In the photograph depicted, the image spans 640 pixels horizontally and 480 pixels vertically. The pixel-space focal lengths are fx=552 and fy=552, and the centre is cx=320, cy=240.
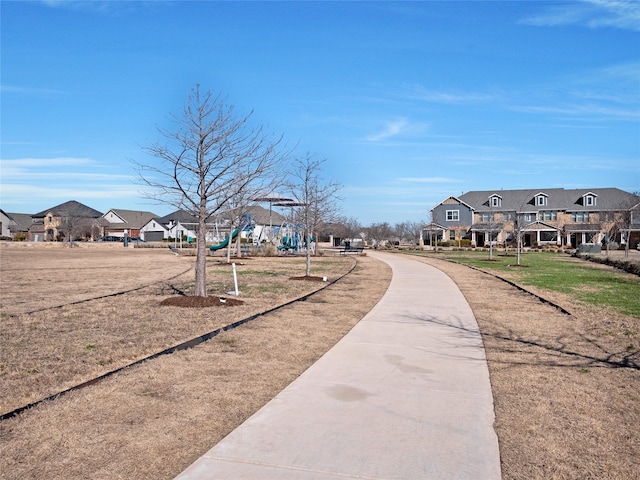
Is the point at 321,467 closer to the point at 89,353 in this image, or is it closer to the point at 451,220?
the point at 89,353

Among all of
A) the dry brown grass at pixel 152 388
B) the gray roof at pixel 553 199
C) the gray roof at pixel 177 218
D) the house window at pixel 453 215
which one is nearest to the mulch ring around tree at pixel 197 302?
the dry brown grass at pixel 152 388

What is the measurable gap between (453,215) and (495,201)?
5.26m

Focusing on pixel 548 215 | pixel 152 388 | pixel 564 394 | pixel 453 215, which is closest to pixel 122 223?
pixel 453 215

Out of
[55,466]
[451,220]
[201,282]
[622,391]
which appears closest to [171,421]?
[55,466]

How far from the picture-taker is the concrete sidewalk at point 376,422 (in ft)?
13.3

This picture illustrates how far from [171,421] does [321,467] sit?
1.70 meters

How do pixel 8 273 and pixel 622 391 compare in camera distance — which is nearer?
pixel 622 391

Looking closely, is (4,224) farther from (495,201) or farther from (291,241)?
(495,201)

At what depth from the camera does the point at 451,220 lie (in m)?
68.7

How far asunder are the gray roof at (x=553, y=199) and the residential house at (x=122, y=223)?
205 feet

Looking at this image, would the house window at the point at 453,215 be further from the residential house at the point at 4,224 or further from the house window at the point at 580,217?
the residential house at the point at 4,224

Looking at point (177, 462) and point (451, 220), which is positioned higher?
point (451, 220)

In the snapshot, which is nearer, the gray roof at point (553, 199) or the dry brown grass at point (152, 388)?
the dry brown grass at point (152, 388)

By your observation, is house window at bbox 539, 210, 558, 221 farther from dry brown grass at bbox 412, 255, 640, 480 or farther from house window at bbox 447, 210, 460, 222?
dry brown grass at bbox 412, 255, 640, 480
